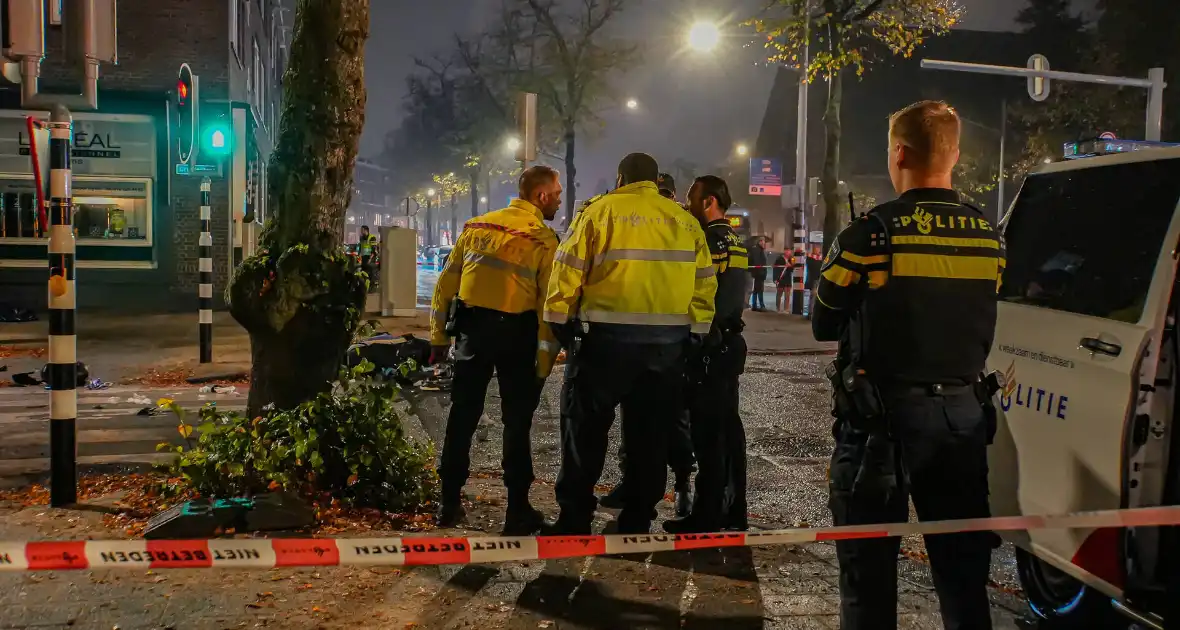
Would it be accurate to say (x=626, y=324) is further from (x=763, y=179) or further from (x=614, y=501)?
(x=763, y=179)

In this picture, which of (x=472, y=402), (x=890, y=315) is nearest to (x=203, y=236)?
(x=472, y=402)

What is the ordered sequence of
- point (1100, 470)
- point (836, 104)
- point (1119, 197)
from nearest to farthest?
point (1100, 470) < point (1119, 197) < point (836, 104)

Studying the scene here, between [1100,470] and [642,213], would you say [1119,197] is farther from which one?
[642,213]

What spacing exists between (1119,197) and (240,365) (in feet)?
32.3

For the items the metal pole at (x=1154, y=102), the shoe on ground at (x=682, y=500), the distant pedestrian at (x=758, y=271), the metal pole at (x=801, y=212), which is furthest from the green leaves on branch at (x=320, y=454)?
the metal pole at (x=1154, y=102)

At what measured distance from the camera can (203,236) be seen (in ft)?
35.9

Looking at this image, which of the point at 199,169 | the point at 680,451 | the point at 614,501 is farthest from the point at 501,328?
the point at 199,169

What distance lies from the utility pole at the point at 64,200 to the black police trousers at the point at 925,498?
400 centimetres

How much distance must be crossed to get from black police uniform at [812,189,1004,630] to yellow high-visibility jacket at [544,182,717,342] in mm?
1274

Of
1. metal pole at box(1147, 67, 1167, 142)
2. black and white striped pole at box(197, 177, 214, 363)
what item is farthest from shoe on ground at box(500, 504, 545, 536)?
metal pole at box(1147, 67, 1167, 142)

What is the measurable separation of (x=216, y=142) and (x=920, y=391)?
10.4 metres

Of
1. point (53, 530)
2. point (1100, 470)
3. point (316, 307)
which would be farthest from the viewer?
point (316, 307)

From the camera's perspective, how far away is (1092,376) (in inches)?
132

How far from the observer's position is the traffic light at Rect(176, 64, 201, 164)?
35.4ft
